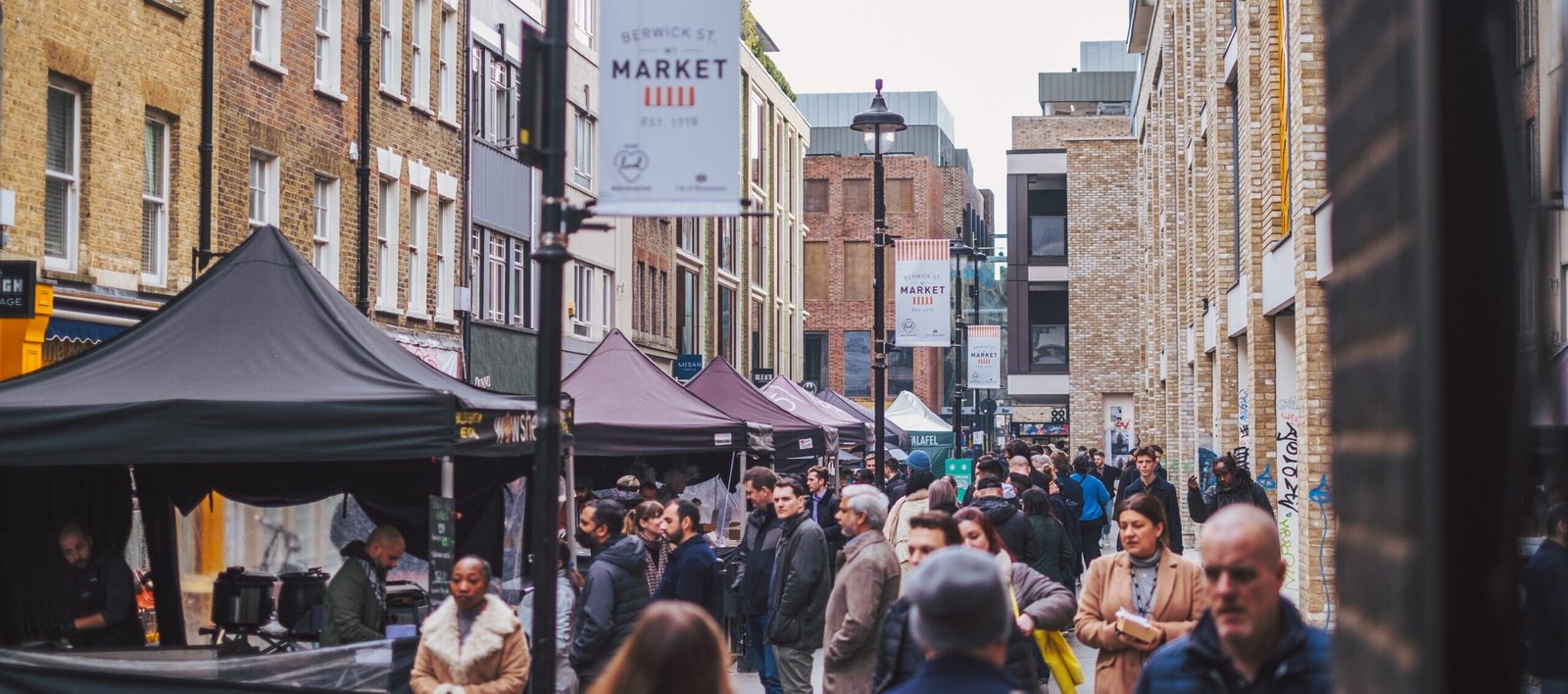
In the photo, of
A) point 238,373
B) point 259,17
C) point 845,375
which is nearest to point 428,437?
point 238,373

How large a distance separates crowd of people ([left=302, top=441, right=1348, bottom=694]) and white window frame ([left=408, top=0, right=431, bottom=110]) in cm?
1388

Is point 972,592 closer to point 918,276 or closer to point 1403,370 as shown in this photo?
point 1403,370

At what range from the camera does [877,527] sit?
991 cm

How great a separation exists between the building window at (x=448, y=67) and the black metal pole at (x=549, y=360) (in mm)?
23851

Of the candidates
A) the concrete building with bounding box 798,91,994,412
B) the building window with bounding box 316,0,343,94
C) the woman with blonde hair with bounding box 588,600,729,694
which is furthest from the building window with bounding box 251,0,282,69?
the concrete building with bounding box 798,91,994,412

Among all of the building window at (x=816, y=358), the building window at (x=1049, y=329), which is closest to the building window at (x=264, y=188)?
the building window at (x=1049, y=329)

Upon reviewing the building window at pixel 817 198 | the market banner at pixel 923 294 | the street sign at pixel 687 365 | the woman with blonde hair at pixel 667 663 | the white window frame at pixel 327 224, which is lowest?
the woman with blonde hair at pixel 667 663

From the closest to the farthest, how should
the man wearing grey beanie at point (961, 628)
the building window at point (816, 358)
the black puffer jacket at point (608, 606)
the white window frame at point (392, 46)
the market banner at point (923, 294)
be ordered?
the man wearing grey beanie at point (961, 628), the black puffer jacket at point (608, 606), the market banner at point (923, 294), the white window frame at point (392, 46), the building window at point (816, 358)

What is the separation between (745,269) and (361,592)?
150 ft

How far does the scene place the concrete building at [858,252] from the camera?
8844 cm

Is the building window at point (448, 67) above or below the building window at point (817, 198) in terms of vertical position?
below

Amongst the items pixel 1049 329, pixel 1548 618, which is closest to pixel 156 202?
pixel 1548 618

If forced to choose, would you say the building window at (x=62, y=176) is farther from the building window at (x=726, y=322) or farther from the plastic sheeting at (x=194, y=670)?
→ the building window at (x=726, y=322)

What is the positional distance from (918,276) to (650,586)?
13.6m
